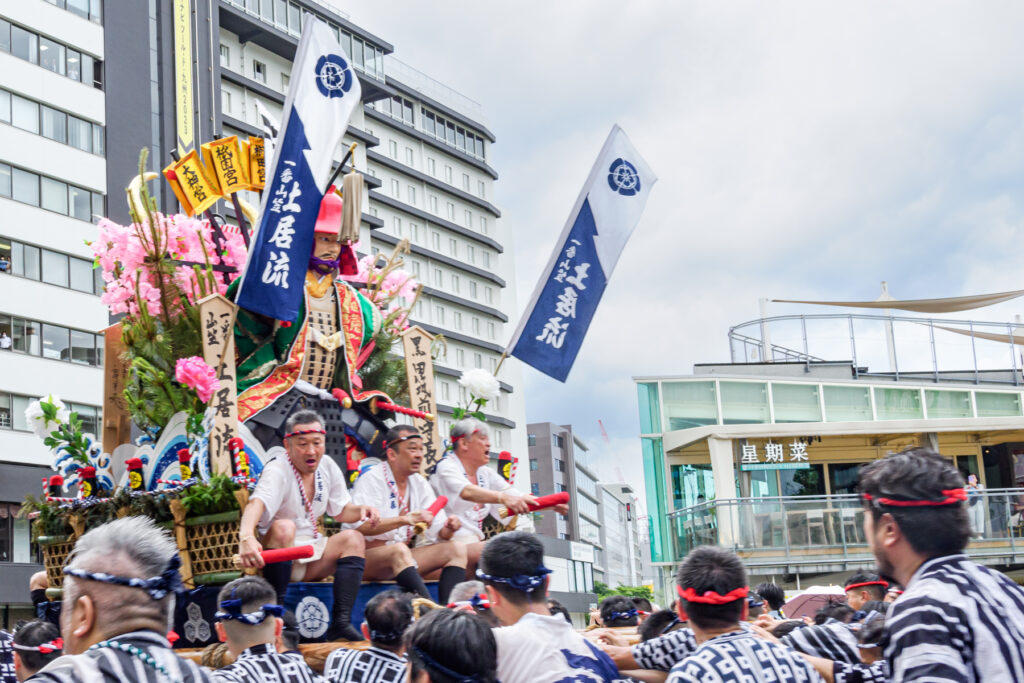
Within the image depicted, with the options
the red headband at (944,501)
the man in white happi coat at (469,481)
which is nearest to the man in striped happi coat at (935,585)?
the red headband at (944,501)

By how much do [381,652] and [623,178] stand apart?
6.63 metres

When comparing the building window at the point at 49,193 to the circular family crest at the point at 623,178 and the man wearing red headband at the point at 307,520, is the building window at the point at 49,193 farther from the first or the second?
the man wearing red headband at the point at 307,520

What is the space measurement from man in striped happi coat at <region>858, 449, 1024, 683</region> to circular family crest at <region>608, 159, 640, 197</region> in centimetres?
740

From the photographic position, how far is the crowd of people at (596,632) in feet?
8.90

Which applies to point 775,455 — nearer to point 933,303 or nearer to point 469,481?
point 933,303

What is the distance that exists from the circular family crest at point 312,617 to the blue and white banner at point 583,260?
3.05 metres

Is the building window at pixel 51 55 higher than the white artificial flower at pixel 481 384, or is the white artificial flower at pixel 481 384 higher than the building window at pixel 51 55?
the building window at pixel 51 55

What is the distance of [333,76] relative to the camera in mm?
8508

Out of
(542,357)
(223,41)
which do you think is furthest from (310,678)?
(223,41)

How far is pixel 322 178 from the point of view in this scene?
8172 millimetres

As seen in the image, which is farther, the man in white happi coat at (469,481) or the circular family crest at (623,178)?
the circular family crest at (623,178)

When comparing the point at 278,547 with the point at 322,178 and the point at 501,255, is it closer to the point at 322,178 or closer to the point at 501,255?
the point at 322,178

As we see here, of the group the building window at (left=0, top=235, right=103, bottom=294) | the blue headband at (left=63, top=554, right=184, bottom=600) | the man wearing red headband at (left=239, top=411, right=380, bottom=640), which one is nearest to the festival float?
the man wearing red headband at (left=239, top=411, right=380, bottom=640)

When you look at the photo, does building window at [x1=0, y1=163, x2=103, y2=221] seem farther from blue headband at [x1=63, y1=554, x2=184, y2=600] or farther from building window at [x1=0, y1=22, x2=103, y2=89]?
blue headband at [x1=63, y1=554, x2=184, y2=600]
